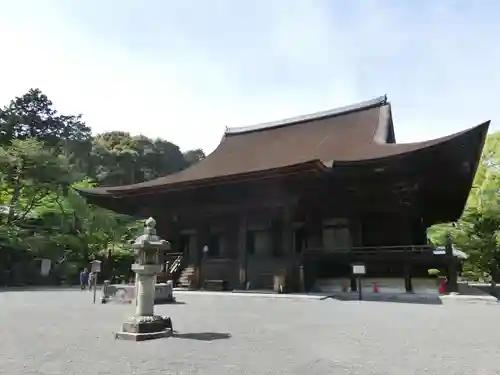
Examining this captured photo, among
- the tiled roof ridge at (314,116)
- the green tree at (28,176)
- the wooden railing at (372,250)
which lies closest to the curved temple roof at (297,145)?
the tiled roof ridge at (314,116)

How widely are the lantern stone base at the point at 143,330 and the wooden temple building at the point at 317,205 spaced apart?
793 centimetres

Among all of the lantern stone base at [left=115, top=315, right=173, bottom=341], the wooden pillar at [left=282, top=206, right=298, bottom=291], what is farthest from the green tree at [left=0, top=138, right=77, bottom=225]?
the lantern stone base at [left=115, top=315, right=173, bottom=341]

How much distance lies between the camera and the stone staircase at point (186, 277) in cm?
1752

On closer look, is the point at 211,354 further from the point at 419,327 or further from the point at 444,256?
the point at 444,256

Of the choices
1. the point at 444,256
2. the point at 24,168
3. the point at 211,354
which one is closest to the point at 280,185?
the point at 444,256

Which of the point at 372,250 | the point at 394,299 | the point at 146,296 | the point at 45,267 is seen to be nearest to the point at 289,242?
the point at 372,250

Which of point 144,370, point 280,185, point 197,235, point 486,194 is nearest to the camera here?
point 144,370

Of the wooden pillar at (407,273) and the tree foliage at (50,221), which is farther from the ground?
the tree foliage at (50,221)

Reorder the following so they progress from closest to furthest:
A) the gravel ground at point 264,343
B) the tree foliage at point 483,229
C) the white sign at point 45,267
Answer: the gravel ground at point 264,343 → the tree foliage at point 483,229 → the white sign at point 45,267

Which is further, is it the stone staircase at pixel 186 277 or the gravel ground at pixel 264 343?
the stone staircase at pixel 186 277

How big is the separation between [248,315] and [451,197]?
517 inches

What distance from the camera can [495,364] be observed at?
472 cm

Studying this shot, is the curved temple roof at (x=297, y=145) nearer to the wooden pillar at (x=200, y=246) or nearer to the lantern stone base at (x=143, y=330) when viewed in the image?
the wooden pillar at (x=200, y=246)

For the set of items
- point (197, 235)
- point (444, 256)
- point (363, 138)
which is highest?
point (363, 138)
